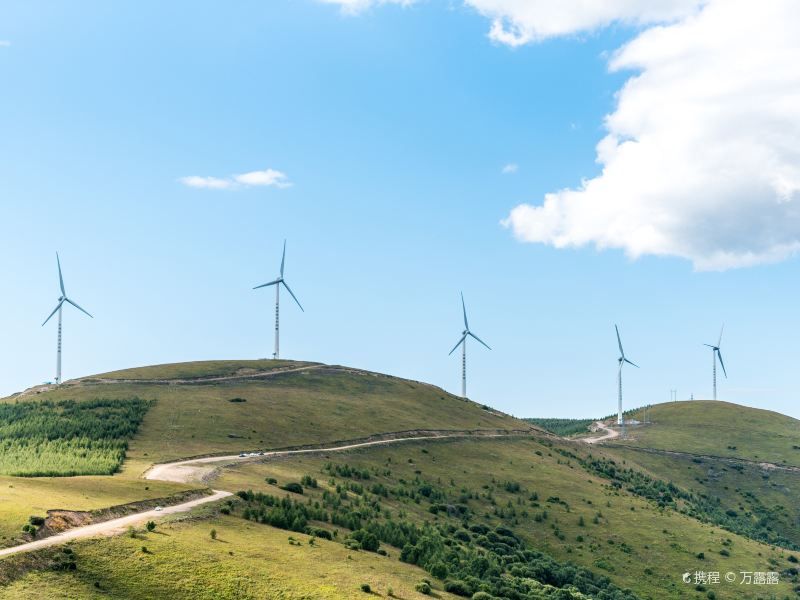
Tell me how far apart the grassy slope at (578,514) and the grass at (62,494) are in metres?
12.8

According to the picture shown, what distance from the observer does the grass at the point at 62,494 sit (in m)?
67.8

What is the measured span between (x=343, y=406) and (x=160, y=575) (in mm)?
127423

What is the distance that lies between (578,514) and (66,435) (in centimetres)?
9104

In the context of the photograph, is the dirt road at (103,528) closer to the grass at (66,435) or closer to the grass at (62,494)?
the grass at (62,494)

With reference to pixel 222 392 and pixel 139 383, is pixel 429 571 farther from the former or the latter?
pixel 139 383

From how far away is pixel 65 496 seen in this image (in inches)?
3150

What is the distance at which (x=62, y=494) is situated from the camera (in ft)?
266

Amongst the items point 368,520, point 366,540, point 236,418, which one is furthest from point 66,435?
point 366,540

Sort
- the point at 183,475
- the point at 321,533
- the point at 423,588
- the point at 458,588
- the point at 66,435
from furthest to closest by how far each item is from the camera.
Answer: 1. the point at 66,435
2. the point at 183,475
3. the point at 321,533
4. the point at 458,588
5. the point at 423,588

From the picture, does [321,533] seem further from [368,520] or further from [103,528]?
[103,528]

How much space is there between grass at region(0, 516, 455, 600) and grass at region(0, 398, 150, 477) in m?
41.8

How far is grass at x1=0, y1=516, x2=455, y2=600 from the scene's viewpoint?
198ft

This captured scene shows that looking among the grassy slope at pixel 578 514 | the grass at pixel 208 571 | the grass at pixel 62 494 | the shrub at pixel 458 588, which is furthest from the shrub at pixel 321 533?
the grass at pixel 62 494

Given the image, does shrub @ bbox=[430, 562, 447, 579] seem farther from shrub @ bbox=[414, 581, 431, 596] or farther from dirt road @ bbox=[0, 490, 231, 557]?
dirt road @ bbox=[0, 490, 231, 557]
